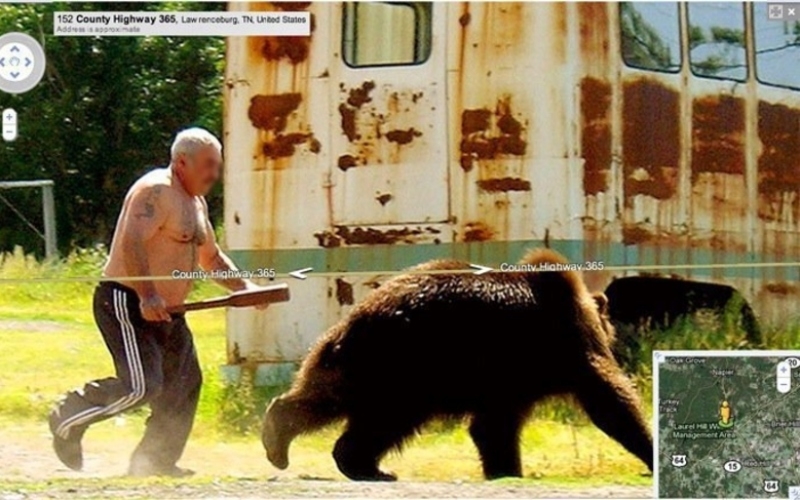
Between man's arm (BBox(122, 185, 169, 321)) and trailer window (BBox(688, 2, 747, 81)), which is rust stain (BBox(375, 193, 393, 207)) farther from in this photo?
trailer window (BBox(688, 2, 747, 81))

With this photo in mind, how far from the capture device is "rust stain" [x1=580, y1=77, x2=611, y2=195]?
5438 mm

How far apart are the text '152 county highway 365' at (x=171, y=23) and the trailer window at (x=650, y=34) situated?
1213mm

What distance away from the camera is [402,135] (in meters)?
5.45

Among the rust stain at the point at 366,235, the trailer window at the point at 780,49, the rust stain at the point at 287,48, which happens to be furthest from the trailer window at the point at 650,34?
the rust stain at the point at 287,48

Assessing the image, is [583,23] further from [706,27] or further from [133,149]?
[133,149]

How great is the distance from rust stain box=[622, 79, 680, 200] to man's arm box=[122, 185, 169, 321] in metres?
1.71

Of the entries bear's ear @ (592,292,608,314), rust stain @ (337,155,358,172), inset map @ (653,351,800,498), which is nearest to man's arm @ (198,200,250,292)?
rust stain @ (337,155,358,172)

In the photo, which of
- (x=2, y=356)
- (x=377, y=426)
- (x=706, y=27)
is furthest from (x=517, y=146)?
(x=2, y=356)

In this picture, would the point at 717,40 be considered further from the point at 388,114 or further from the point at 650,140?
the point at 388,114

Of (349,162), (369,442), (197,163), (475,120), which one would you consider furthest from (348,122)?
(369,442)

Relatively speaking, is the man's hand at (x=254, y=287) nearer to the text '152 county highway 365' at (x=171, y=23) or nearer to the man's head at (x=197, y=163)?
the man's head at (x=197, y=163)

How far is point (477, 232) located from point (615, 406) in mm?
871

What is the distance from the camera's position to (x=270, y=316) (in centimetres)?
549

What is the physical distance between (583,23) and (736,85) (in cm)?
64
